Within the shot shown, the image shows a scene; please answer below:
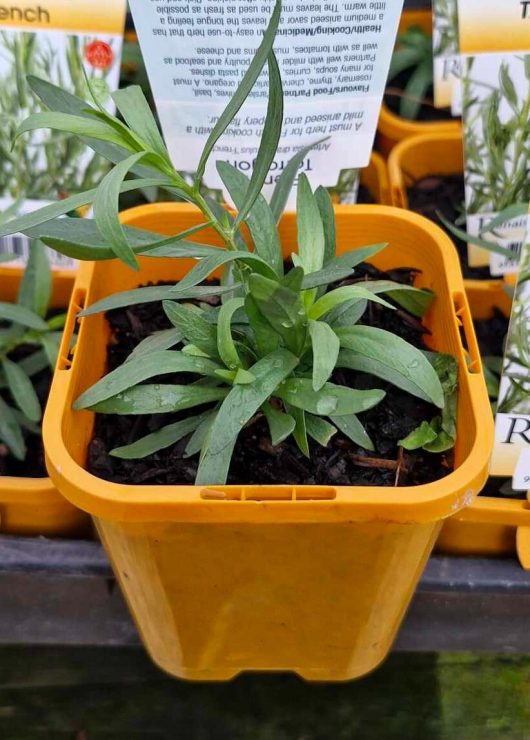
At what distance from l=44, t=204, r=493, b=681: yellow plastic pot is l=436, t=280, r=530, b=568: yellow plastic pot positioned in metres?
0.11

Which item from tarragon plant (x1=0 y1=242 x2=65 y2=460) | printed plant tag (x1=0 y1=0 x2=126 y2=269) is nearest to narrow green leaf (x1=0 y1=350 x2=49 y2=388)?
tarragon plant (x1=0 y1=242 x2=65 y2=460)

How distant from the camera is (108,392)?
0.66m

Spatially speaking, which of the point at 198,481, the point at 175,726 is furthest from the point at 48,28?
the point at 175,726

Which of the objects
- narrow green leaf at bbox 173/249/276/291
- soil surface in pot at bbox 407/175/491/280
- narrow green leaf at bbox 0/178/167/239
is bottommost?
soil surface in pot at bbox 407/175/491/280

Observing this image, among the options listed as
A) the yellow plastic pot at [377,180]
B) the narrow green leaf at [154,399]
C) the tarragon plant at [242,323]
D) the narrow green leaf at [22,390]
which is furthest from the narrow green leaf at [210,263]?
the yellow plastic pot at [377,180]

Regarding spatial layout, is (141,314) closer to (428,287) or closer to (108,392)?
(108,392)

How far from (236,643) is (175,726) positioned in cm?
23

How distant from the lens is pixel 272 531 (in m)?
0.62

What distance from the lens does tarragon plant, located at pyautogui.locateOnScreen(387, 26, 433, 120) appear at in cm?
130

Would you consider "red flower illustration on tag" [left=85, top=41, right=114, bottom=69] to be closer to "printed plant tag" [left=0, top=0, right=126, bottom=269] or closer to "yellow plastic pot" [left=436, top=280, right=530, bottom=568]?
"printed plant tag" [left=0, top=0, right=126, bottom=269]

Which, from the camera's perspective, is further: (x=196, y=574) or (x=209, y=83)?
(x=209, y=83)

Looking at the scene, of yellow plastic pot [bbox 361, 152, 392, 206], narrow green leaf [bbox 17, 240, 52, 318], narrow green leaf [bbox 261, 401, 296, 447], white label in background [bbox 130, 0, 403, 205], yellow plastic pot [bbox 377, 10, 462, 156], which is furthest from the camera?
yellow plastic pot [bbox 377, 10, 462, 156]

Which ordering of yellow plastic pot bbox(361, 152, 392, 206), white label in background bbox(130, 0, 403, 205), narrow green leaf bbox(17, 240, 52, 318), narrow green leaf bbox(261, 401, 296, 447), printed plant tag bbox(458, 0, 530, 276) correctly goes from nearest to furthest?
narrow green leaf bbox(261, 401, 296, 447) < white label in background bbox(130, 0, 403, 205) < printed plant tag bbox(458, 0, 530, 276) < narrow green leaf bbox(17, 240, 52, 318) < yellow plastic pot bbox(361, 152, 392, 206)

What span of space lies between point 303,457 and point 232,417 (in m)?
0.10
